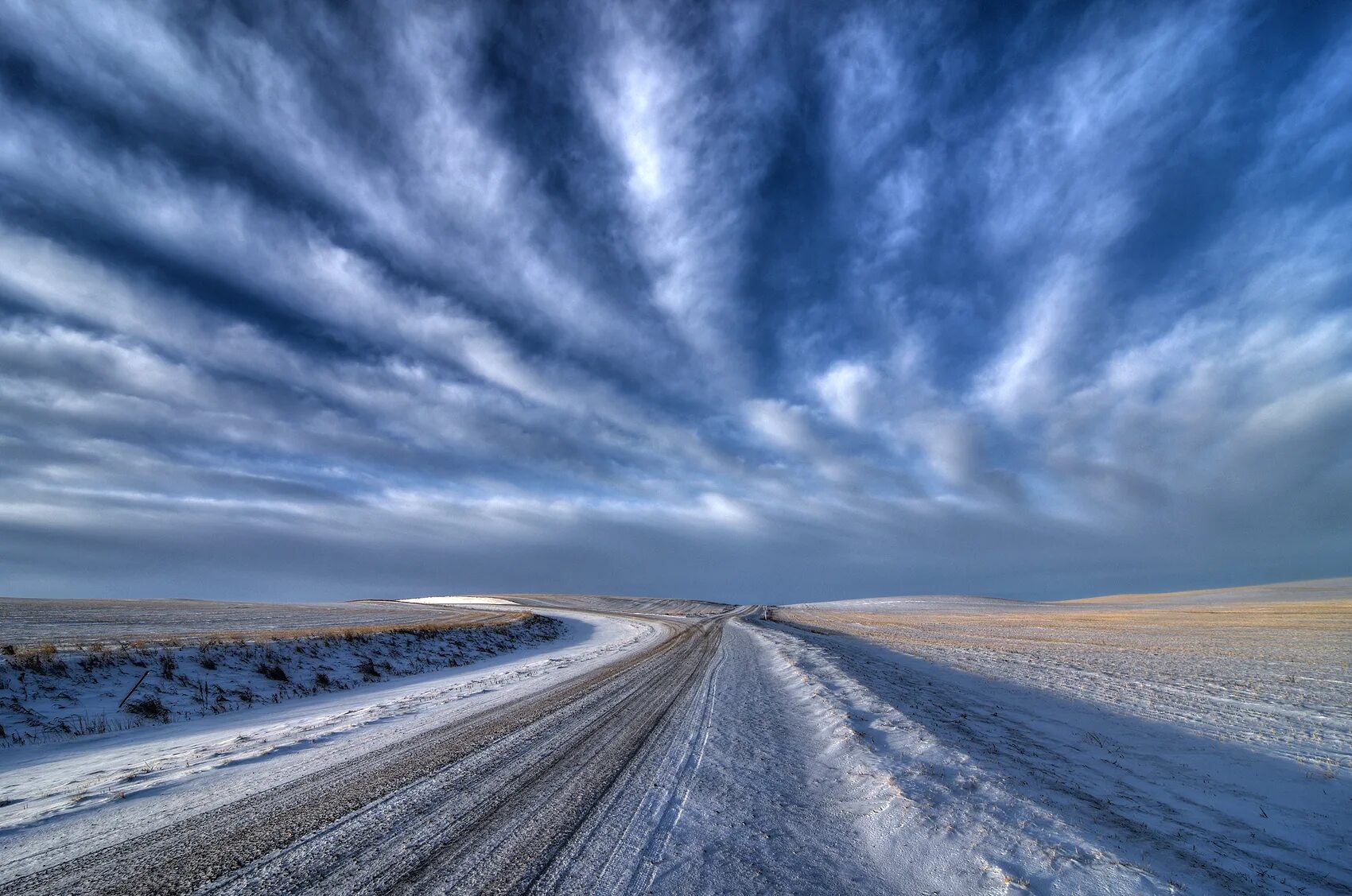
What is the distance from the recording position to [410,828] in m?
5.04

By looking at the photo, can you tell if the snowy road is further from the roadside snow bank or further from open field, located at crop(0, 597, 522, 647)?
open field, located at crop(0, 597, 522, 647)

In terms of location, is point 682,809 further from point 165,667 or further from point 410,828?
point 165,667

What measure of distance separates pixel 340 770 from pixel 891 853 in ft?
21.1

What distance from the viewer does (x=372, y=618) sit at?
4419 centimetres

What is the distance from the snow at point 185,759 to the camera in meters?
5.28

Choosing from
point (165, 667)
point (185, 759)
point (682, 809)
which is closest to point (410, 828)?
point (682, 809)

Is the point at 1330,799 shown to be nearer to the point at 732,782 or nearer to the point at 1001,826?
the point at 1001,826

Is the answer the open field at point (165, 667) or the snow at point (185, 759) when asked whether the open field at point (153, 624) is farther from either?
the snow at point (185, 759)

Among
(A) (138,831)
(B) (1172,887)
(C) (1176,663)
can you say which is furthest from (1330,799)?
(C) (1176,663)

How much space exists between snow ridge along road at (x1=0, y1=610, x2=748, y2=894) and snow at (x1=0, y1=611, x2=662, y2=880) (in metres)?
0.57

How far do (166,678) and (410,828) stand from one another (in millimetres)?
13407

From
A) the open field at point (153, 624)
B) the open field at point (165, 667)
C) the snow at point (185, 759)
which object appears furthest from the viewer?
the open field at point (153, 624)

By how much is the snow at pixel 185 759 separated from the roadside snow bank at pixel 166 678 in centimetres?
80

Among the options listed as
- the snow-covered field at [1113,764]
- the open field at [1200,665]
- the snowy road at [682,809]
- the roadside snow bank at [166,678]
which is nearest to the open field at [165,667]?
the roadside snow bank at [166,678]
